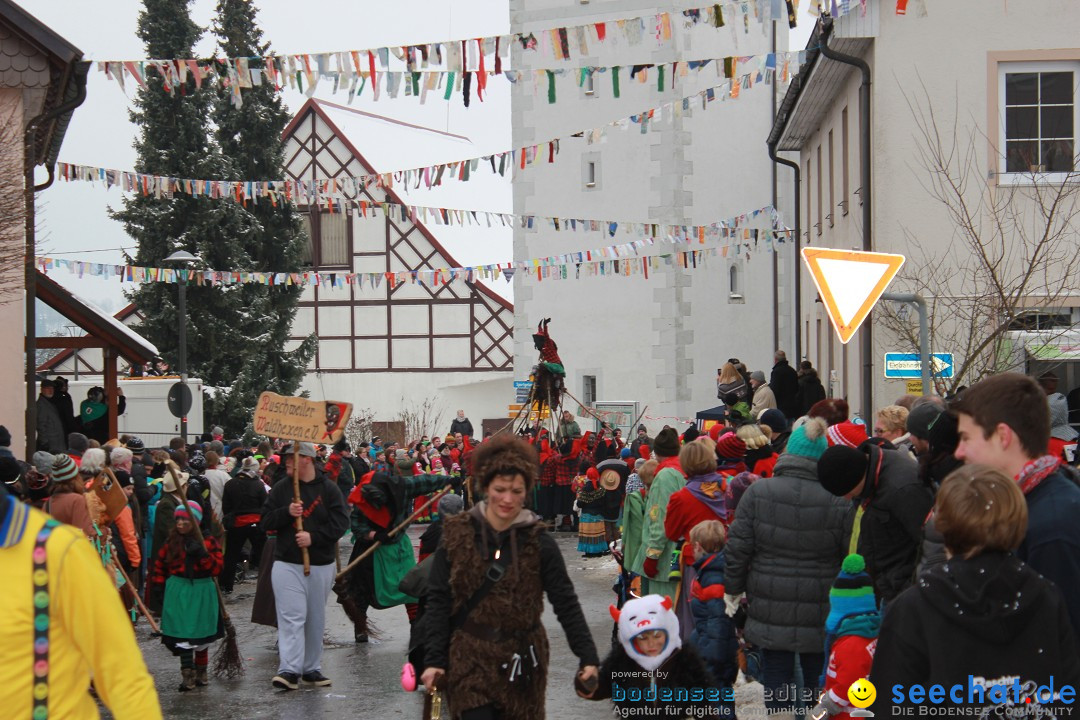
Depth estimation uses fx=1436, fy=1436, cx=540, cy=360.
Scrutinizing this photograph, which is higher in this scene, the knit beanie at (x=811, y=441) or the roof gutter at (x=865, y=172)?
the roof gutter at (x=865, y=172)

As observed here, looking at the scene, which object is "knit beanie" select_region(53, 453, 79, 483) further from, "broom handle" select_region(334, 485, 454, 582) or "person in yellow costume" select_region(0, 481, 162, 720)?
"person in yellow costume" select_region(0, 481, 162, 720)

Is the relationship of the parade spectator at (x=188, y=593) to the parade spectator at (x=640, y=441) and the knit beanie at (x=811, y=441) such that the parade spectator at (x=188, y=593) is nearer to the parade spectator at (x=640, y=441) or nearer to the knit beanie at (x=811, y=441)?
the knit beanie at (x=811, y=441)

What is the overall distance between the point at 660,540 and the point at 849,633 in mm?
3780

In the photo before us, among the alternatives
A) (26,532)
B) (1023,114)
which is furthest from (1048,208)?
(26,532)

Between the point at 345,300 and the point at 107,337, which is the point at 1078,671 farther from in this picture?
the point at 345,300

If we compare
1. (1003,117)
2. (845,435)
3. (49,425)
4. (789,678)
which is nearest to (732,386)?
(1003,117)

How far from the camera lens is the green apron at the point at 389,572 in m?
12.1

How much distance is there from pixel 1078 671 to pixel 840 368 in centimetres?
1771

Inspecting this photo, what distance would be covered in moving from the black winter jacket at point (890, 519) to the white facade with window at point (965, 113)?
10452 mm

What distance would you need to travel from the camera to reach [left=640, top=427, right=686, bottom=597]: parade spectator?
30.8 feet

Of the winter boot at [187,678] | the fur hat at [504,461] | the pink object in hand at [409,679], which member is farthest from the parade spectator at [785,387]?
the pink object in hand at [409,679]

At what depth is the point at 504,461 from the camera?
6012 millimetres

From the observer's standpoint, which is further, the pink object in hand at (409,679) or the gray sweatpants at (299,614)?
the gray sweatpants at (299,614)

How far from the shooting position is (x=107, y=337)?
2447cm
